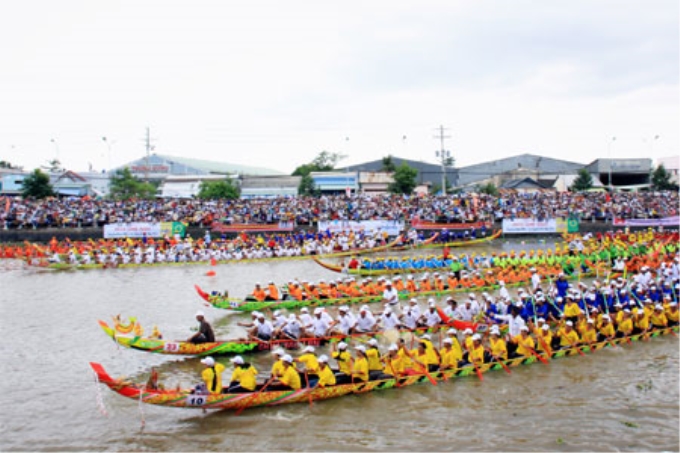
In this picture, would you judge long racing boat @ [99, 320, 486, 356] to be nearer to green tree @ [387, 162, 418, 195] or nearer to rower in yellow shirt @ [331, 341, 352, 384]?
rower in yellow shirt @ [331, 341, 352, 384]

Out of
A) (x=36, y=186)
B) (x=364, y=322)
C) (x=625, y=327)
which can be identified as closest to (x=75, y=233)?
(x=36, y=186)

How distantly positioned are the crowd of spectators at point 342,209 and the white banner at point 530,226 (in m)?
0.59

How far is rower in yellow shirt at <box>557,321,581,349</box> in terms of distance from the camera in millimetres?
13234

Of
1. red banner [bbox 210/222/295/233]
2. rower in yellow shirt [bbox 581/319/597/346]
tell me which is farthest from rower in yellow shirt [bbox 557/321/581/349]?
red banner [bbox 210/222/295/233]

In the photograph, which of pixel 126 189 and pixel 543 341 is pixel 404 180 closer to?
pixel 126 189

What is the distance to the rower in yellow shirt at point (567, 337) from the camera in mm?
13234

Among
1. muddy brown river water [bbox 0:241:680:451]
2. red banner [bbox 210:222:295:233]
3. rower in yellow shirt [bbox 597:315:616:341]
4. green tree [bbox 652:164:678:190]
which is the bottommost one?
muddy brown river water [bbox 0:241:680:451]

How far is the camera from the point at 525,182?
186 feet

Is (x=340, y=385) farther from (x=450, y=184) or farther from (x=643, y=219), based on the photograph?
(x=450, y=184)

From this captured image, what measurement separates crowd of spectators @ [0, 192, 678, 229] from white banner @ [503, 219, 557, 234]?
0.59 m

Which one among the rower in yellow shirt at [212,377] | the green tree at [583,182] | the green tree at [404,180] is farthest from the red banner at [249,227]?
the green tree at [583,182]

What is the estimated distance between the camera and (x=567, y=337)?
43.4ft

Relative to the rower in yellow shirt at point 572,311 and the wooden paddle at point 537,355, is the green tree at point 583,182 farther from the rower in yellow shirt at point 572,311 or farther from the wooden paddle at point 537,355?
the wooden paddle at point 537,355

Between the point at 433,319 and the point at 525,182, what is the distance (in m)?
45.4
